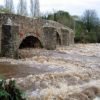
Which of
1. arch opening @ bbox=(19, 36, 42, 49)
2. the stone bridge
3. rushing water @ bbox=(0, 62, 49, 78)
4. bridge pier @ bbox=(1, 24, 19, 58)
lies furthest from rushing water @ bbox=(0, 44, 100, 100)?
arch opening @ bbox=(19, 36, 42, 49)

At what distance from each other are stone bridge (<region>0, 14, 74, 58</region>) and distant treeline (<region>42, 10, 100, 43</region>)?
1830cm

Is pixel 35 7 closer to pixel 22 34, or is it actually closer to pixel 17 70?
pixel 22 34

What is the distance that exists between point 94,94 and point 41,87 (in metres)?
1.43

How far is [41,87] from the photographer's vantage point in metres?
9.24

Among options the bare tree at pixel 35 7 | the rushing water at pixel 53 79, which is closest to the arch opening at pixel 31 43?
the rushing water at pixel 53 79

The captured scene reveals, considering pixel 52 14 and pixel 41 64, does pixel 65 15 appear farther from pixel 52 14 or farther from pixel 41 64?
pixel 41 64

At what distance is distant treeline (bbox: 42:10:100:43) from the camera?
131ft

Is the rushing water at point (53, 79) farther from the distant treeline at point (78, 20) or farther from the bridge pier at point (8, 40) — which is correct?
the distant treeline at point (78, 20)

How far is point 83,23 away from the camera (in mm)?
48312

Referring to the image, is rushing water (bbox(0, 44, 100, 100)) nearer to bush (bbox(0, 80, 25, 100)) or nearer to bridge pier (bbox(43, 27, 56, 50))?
bush (bbox(0, 80, 25, 100))

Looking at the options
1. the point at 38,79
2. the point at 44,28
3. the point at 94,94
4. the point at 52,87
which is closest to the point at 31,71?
the point at 38,79

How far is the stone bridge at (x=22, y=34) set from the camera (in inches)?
607

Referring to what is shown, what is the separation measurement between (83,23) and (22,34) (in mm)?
31233

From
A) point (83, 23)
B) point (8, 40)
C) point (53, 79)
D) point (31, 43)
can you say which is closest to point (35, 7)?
point (83, 23)
